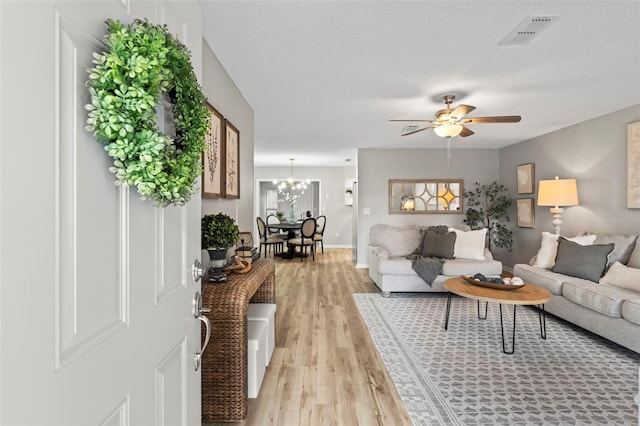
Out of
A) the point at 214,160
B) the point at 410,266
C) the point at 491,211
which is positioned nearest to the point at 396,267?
the point at 410,266

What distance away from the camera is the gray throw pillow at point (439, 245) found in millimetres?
4848

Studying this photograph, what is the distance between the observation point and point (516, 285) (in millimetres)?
3084

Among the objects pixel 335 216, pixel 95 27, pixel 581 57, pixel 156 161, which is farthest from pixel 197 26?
pixel 335 216

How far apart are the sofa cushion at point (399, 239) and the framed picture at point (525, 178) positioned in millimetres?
2088

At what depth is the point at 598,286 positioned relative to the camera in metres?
3.22

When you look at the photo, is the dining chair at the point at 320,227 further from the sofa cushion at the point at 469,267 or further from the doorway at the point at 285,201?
the sofa cushion at the point at 469,267

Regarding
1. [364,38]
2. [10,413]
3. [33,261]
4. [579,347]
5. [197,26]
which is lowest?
[579,347]

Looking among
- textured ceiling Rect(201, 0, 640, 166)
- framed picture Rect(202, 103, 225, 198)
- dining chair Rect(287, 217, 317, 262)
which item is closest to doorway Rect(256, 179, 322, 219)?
dining chair Rect(287, 217, 317, 262)

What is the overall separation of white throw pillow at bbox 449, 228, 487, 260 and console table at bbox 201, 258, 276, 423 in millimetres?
3842

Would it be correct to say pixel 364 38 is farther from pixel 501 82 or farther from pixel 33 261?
pixel 33 261

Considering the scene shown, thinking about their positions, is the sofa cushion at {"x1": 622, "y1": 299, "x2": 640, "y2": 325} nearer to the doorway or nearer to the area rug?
the area rug

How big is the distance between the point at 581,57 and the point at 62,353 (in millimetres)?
3404

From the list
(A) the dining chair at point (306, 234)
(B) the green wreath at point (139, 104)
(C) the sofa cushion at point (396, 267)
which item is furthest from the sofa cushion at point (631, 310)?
(A) the dining chair at point (306, 234)

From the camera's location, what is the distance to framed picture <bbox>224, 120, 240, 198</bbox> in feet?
8.85
